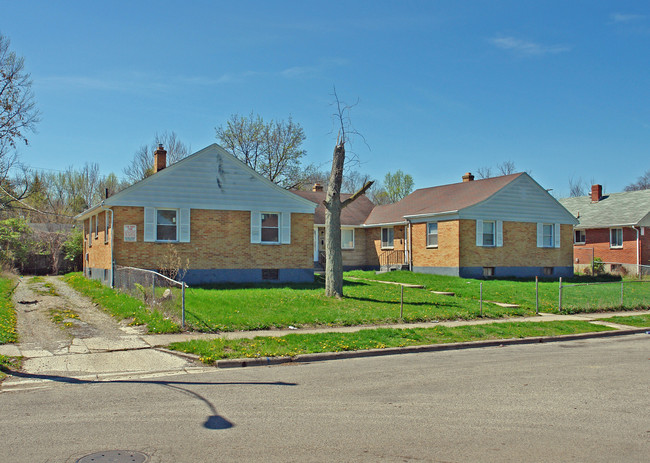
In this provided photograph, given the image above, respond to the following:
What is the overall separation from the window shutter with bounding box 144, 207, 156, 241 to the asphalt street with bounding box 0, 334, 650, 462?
14127mm

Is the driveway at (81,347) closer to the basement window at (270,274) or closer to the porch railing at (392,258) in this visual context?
the basement window at (270,274)

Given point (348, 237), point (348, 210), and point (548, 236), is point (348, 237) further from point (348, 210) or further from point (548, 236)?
point (548, 236)

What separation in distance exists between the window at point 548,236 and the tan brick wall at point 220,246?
599 inches

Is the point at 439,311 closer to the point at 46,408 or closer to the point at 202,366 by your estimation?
the point at 202,366

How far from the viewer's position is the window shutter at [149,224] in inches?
904

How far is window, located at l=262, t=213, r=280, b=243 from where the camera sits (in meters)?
25.2

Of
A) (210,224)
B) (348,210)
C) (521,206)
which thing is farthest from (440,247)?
(210,224)

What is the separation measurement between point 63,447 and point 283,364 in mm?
5362

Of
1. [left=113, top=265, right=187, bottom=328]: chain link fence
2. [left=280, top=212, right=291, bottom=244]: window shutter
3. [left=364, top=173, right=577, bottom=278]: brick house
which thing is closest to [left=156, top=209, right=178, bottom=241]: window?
[left=280, top=212, right=291, bottom=244]: window shutter

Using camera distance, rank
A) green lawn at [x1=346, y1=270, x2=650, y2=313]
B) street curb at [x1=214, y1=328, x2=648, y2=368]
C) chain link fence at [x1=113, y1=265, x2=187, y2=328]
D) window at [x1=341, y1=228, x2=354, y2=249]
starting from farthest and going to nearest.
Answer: window at [x1=341, y1=228, x2=354, y2=249] → green lawn at [x1=346, y1=270, x2=650, y2=313] → chain link fence at [x1=113, y1=265, x2=187, y2=328] → street curb at [x1=214, y1=328, x2=648, y2=368]

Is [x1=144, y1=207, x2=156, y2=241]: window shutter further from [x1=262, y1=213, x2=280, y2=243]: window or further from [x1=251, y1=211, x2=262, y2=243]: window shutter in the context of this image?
[x1=262, y1=213, x2=280, y2=243]: window

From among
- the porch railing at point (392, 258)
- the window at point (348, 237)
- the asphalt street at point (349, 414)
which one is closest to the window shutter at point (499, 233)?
the porch railing at point (392, 258)

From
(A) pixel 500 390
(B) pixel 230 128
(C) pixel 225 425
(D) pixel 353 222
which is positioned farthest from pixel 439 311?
(B) pixel 230 128

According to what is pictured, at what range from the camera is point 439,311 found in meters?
17.2
